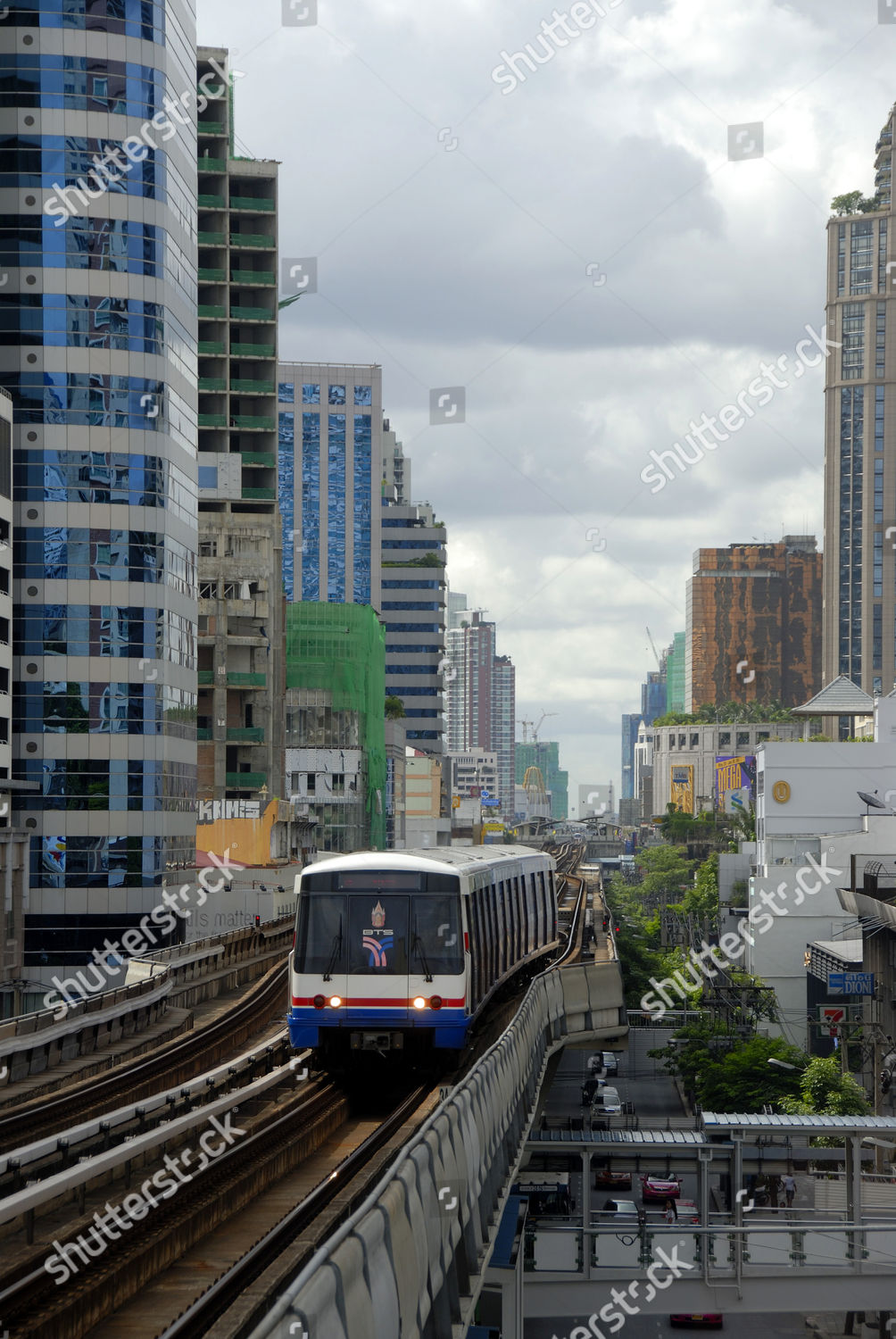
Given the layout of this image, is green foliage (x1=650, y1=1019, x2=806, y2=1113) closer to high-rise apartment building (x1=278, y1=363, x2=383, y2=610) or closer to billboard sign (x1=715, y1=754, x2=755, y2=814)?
billboard sign (x1=715, y1=754, x2=755, y2=814)

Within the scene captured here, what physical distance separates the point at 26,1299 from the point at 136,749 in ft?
166

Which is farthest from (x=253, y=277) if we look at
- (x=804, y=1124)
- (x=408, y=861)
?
(x=804, y=1124)

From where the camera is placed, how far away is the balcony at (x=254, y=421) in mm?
110688

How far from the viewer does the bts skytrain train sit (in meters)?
21.6

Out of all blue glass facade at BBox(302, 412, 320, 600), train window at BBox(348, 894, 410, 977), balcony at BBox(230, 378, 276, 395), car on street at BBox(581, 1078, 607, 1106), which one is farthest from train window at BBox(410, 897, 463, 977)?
blue glass facade at BBox(302, 412, 320, 600)

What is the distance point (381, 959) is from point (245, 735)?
258 ft

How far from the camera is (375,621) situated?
129 metres

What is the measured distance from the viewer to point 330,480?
192 meters

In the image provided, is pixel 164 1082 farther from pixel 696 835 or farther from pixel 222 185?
pixel 696 835

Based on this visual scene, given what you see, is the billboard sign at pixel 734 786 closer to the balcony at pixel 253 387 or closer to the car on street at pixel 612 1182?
the balcony at pixel 253 387

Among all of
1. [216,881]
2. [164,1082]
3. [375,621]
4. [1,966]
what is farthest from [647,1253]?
[375,621]

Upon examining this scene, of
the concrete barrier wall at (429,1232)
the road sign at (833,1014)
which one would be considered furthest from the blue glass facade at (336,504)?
the concrete barrier wall at (429,1232)

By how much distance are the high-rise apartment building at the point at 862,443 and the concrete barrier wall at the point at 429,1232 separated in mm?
173467

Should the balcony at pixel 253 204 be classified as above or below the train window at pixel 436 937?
above
